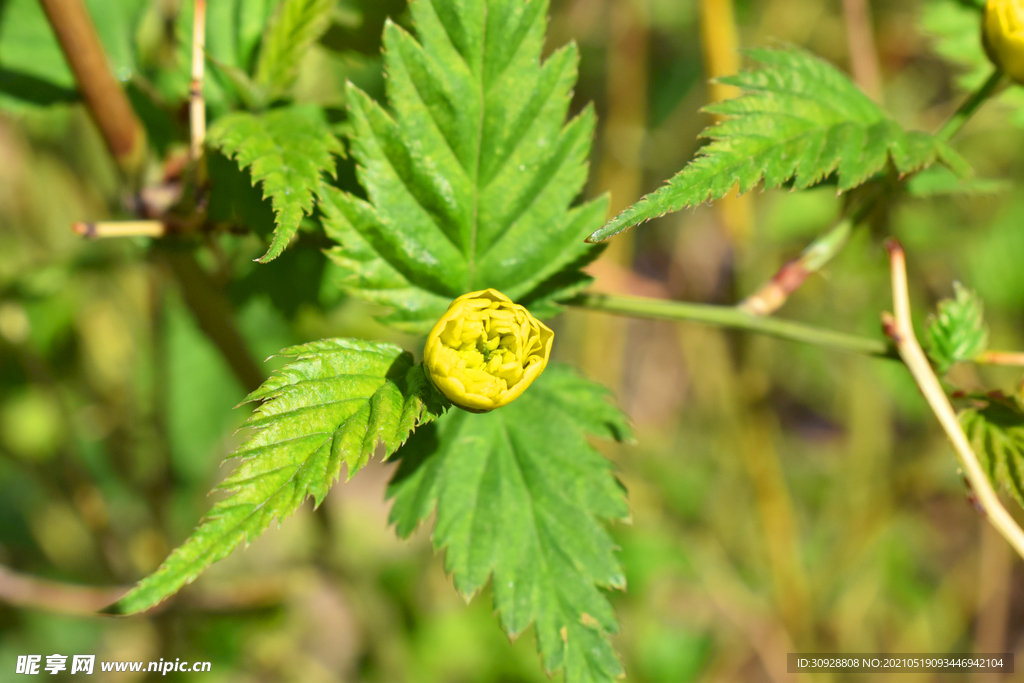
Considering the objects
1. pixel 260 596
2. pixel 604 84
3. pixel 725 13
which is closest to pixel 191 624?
pixel 260 596

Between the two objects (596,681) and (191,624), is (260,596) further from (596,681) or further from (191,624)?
(596,681)

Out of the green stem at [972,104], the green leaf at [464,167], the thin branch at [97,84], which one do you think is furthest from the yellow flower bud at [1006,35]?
the thin branch at [97,84]

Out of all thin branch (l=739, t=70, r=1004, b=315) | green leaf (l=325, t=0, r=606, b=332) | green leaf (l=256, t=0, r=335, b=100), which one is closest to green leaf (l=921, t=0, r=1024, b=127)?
thin branch (l=739, t=70, r=1004, b=315)

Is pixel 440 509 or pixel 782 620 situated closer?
pixel 440 509

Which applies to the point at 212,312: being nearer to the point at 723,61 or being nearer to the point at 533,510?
the point at 533,510

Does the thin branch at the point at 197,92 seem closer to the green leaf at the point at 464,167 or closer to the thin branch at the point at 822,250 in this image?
the green leaf at the point at 464,167

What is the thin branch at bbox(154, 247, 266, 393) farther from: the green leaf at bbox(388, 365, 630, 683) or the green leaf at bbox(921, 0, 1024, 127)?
the green leaf at bbox(921, 0, 1024, 127)
